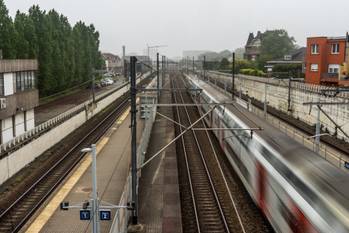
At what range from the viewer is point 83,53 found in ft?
249

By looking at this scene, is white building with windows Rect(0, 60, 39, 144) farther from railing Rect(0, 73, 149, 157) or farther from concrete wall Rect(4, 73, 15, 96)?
railing Rect(0, 73, 149, 157)

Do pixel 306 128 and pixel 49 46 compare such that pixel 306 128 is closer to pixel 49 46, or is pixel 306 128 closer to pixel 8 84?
pixel 8 84

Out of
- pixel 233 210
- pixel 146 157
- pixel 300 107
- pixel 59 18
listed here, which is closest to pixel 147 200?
pixel 233 210

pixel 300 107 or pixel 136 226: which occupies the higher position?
pixel 300 107

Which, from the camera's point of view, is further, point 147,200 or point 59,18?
point 59,18

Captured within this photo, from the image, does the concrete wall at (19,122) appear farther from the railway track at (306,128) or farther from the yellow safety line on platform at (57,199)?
the railway track at (306,128)

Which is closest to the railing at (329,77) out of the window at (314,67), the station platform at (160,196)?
the window at (314,67)

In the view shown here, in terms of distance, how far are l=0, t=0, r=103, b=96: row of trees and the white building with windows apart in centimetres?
1398

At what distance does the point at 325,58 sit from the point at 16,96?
39.8 m

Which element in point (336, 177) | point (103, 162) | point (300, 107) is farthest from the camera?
point (300, 107)

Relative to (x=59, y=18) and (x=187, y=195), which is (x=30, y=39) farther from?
(x=187, y=195)

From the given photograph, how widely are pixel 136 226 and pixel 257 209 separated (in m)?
5.46

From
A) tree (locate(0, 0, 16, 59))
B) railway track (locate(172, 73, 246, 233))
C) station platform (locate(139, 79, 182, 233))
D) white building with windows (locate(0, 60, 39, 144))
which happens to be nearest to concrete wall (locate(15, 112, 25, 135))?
white building with windows (locate(0, 60, 39, 144))

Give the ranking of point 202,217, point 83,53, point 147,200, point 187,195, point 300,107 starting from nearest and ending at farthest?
point 202,217 → point 147,200 → point 187,195 → point 300,107 → point 83,53
